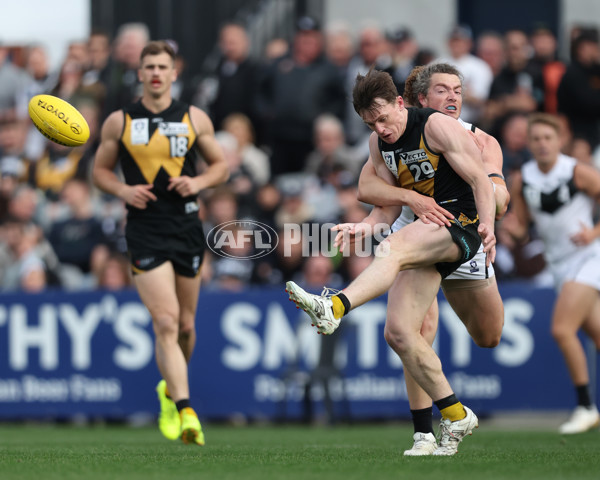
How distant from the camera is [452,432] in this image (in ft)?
23.2

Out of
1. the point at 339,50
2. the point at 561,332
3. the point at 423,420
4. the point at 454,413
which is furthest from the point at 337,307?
the point at 339,50

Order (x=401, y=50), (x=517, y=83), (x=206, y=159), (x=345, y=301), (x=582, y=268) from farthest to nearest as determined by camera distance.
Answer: (x=517, y=83) → (x=401, y=50) → (x=582, y=268) → (x=206, y=159) → (x=345, y=301)

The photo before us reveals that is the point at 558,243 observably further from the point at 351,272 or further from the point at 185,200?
the point at 185,200

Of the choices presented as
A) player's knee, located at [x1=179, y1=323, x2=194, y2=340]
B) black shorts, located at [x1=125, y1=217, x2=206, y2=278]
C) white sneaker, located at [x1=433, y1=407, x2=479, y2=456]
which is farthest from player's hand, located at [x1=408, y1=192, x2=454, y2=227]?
player's knee, located at [x1=179, y1=323, x2=194, y2=340]

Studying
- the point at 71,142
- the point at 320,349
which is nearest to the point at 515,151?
the point at 320,349

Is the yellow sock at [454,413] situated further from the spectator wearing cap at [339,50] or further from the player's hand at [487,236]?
the spectator wearing cap at [339,50]

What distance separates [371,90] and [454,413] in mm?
2007

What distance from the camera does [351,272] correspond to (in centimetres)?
1298

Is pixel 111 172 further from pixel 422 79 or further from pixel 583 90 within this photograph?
pixel 583 90

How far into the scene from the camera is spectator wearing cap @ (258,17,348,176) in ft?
49.5

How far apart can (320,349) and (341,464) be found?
5857 mm

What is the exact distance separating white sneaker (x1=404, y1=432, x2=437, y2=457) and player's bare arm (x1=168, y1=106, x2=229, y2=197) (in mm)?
2782

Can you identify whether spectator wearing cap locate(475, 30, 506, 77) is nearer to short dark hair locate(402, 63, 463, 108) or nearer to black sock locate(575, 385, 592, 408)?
black sock locate(575, 385, 592, 408)

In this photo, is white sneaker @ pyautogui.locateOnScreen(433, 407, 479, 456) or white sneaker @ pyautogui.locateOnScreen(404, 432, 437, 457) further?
white sneaker @ pyautogui.locateOnScreen(404, 432, 437, 457)
